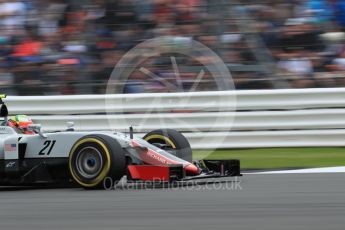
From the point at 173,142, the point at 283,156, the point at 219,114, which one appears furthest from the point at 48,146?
the point at 219,114

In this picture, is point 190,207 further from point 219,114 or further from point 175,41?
point 175,41

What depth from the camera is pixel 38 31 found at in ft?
39.8

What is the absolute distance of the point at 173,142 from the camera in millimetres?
8125

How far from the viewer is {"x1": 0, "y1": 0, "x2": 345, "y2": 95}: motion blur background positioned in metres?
11.0

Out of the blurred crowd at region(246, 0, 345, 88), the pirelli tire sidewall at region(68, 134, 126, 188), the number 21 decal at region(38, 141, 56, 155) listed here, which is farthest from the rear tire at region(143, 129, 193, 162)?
the blurred crowd at region(246, 0, 345, 88)

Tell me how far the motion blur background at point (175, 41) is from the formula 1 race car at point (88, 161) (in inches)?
144

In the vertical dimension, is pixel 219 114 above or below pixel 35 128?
above

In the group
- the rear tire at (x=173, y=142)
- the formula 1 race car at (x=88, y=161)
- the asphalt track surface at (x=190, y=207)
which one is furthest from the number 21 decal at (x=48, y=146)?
the rear tire at (x=173, y=142)

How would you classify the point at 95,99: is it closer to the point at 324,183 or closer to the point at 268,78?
the point at 268,78

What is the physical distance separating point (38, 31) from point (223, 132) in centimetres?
380

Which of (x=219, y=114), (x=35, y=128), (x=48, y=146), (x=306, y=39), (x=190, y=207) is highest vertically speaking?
(x=306, y=39)

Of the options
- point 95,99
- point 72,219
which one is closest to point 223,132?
point 95,99

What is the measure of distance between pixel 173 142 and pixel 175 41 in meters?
→ 3.62

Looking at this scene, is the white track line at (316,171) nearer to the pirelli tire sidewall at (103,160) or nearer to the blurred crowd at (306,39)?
the pirelli tire sidewall at (103,160)
